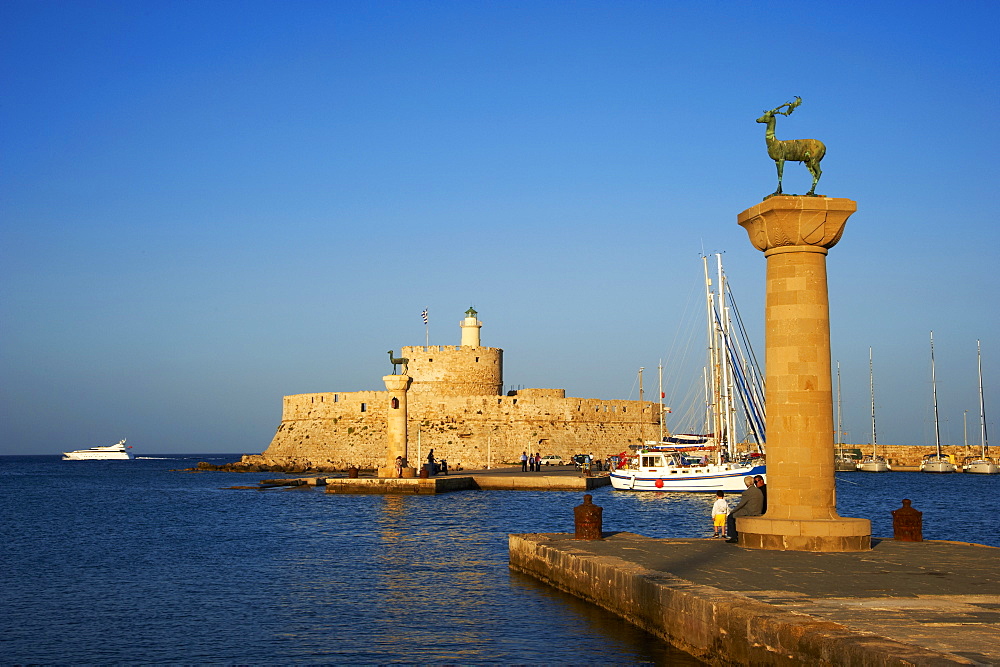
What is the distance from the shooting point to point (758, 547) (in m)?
11.2

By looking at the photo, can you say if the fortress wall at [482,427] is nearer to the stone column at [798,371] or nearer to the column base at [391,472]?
the column base at [391,472]

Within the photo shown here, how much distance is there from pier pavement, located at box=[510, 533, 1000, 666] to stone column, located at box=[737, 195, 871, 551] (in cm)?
64

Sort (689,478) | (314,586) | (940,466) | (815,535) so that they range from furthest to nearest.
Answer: (940,466) < (689,478) < (314,586) < (815,535)

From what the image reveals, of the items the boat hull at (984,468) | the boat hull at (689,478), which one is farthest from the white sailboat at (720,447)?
the boat hull at (984,468)

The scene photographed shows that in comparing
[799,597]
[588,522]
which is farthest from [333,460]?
[799,597]

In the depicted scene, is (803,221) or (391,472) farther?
(391,472)

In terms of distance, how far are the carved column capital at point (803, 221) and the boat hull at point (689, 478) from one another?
73.7 ft

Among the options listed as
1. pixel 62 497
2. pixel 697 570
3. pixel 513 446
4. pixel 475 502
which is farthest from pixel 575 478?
pixel 697 570

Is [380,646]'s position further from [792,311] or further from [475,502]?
[475,502]

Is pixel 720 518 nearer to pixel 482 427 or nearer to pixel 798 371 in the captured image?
pixel 798 371

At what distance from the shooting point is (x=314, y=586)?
12945 millimetres

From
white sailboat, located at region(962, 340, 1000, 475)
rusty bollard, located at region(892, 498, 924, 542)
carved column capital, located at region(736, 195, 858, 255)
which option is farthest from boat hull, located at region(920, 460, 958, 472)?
carved column capital, located at region(736, 195, 858, 255)

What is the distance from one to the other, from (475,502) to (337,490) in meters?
6.13

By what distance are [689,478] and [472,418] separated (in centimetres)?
1808
